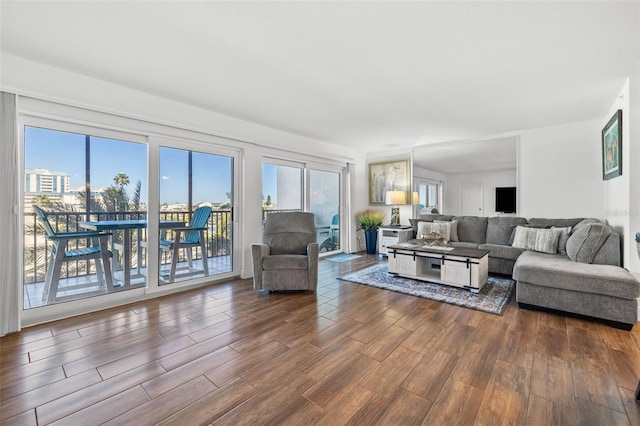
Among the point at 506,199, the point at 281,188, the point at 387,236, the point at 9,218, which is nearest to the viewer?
the point at 9,218

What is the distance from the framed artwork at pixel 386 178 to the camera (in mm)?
6160

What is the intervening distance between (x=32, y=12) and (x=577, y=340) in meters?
4.70

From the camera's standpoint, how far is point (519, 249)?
414cm

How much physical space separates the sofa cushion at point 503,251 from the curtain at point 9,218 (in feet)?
18.2

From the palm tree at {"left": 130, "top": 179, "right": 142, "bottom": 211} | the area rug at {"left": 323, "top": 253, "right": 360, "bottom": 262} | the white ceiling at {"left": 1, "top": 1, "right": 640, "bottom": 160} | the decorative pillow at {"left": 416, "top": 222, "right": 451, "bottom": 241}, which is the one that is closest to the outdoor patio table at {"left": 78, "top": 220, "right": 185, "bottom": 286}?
the palm tree at {"left": 130, "top": 179, "right": 142, "bottom": 211}

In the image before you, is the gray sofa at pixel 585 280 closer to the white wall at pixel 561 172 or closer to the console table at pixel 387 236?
the white wall at pixel 561 172

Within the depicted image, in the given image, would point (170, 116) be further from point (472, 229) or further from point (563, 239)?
point (563, 239)

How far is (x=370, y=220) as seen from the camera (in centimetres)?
623

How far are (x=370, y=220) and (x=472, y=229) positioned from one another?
201 centimetres

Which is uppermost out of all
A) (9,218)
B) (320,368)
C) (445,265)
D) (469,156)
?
(469,156)

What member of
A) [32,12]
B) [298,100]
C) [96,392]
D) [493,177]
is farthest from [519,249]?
[32,12]

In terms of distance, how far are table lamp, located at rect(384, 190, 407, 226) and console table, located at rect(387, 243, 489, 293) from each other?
2.01 meters

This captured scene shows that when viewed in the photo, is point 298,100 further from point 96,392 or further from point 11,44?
point 96,392

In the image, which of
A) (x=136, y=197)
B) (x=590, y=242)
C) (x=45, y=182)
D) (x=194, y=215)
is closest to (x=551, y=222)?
(x=590, y=242)
